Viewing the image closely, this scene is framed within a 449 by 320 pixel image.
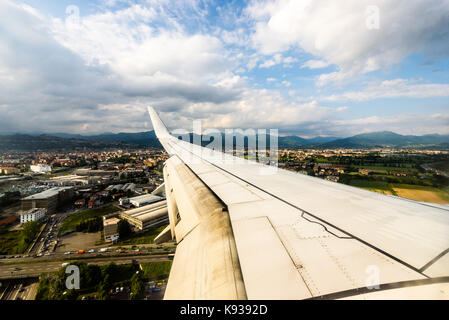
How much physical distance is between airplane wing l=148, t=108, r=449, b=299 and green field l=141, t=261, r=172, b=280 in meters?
14.3

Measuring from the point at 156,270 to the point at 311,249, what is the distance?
16.7m

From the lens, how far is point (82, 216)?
26.5 meters

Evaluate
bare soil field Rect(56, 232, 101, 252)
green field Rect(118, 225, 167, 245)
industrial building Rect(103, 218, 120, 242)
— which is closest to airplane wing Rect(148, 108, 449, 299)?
green field Rect(118, 225, 167, 245)

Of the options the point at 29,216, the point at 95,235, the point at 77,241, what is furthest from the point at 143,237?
Answer: the point at 29,216

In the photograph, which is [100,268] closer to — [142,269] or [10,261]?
[142,269]

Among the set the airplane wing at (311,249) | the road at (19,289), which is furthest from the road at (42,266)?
the airplane wing at (311,249)

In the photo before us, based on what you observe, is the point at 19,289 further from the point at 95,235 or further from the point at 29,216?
the point at 29,216

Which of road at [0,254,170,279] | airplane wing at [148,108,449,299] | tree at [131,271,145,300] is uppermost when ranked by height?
airplane wing at [148,108,449,299]

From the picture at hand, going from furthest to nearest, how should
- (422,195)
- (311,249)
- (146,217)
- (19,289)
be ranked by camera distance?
(146,217) → (422,195) → (19,289) → (311,249)

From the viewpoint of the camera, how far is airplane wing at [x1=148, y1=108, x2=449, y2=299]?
1.29 m

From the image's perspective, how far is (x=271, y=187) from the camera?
3.83 metres

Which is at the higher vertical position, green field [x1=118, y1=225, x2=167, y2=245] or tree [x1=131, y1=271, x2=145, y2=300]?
tree [x1=131, y1=271, x2=145, y2=300]

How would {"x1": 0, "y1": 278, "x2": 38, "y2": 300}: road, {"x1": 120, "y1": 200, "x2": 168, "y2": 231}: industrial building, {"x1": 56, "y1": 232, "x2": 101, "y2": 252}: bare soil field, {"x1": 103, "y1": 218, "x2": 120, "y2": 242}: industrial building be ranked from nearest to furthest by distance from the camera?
{"x1": 0, "y1": 278, "x2": 38, "y2": 300}: road, {"x1": 56, "y1": 232, "x2": 101, "y2": 252}: bare soil field, {"x1": 103, "y1": 218, "x2": 120, "y2": 242}: industrial building, {"x1": 120, "y1": 200, "x2": 168, "y2": 231}: industrial building

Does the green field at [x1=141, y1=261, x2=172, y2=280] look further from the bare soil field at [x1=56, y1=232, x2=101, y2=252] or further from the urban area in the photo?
the bare soil field at [x1=56, y1=232, x2=101, y2=252]
